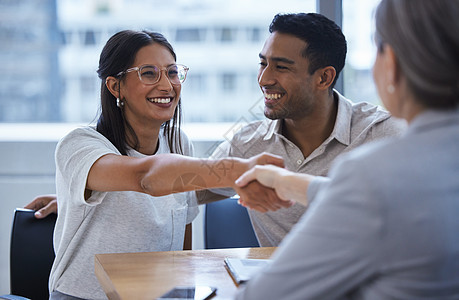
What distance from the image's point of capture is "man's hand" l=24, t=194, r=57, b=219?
191 cm

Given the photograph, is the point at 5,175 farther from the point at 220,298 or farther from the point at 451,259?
the point at 451,259

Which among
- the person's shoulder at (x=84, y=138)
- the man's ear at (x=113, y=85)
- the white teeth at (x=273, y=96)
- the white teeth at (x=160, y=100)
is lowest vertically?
the person's shoulder at (x=84, y=138)

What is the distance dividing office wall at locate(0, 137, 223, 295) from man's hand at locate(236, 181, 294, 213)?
1.35 meters

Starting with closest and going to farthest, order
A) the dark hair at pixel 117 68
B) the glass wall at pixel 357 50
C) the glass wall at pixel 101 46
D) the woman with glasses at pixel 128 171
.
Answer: the woman with glasses at pixel 128 171 < the dark hair at pixel 117 68 < the glass wall at pixel 357 50 < the glass wall at pixel 101 46

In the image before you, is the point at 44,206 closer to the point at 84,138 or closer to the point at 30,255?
the point at 30,255

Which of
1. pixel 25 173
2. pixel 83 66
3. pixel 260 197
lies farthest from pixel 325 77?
pixel 25 173

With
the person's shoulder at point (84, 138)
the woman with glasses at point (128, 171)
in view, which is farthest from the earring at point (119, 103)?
the person's shoulder at point (84, 138)

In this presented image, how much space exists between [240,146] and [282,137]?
162 millimetres

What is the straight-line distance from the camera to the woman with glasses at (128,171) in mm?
1577

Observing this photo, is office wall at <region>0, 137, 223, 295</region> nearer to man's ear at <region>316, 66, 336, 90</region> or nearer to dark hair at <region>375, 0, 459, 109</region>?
man's ear at <region>316, 66, 336, 90</region>

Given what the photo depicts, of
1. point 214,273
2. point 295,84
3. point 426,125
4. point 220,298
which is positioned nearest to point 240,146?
point 295,84

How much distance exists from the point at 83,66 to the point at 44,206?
1.11m

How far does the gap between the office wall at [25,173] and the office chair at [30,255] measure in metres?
0.99

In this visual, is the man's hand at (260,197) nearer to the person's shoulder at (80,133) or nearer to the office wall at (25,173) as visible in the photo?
the person's shoulder at (80,133)
